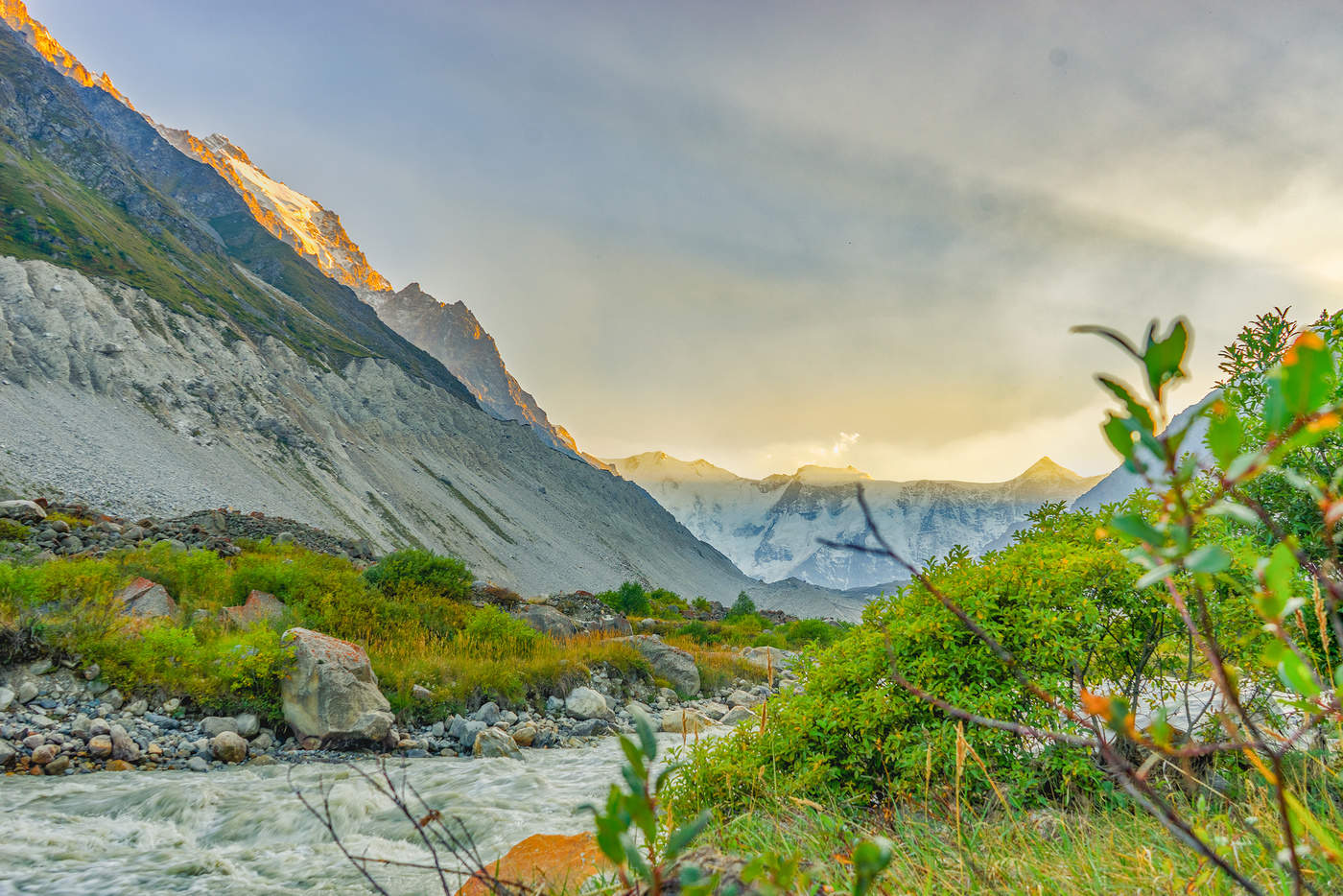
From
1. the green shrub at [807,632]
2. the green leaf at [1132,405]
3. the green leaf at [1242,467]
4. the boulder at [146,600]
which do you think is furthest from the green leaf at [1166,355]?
the green shrub at [807,632]

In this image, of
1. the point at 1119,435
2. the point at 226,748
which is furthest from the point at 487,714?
the point at 1119,435

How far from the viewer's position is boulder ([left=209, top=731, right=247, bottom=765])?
7.26m

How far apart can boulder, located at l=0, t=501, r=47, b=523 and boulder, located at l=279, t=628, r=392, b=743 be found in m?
12.0

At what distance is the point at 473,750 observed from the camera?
342 inches

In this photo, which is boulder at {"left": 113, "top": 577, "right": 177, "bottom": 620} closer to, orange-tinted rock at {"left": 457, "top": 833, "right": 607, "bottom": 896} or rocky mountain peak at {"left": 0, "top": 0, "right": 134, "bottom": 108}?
orange-tinted rock at {"left": 457, "top": 833, "right": 607, "bottom": 896}

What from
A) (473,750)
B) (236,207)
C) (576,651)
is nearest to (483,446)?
(576,651)

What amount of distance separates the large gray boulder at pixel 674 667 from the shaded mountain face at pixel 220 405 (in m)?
25.8

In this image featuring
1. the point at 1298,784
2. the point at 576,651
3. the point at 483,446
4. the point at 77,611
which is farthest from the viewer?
the point at 483,446

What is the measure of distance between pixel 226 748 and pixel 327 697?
3.60 ft

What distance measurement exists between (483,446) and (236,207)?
81514 millimetres

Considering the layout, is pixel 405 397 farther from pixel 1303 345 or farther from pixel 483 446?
pixel 1303 345

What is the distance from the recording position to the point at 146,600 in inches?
388

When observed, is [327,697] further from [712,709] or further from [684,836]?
[684,836]

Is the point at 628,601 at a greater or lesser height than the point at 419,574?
lesser
